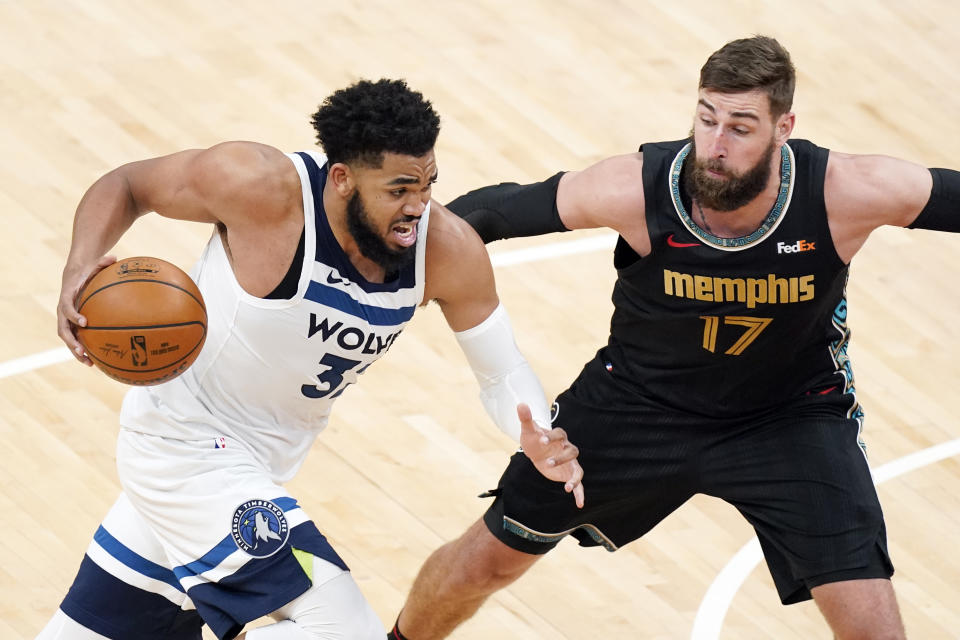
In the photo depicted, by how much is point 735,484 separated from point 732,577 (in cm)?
147

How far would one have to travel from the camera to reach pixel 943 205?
5297mm

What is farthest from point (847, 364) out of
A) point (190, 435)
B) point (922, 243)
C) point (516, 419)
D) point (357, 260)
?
point (922, 243)

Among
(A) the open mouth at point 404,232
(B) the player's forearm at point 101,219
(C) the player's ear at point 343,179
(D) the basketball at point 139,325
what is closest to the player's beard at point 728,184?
(A) the open mouth at point 404,232

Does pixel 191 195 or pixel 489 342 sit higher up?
pixel 191 195

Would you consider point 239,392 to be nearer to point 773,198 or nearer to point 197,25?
point 773,198

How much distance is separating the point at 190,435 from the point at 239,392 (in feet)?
0.68

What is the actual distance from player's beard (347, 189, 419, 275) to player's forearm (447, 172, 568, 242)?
661mm

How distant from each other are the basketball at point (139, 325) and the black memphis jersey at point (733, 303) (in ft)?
5.39

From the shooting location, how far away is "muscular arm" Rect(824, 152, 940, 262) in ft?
17.5

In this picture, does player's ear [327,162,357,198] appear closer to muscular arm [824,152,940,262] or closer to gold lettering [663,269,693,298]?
gold lettering [663,269,693,298]

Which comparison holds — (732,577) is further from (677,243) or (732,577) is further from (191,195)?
(191,195)

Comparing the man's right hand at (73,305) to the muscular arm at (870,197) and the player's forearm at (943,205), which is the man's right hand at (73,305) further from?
the player's forearm at (943,205)

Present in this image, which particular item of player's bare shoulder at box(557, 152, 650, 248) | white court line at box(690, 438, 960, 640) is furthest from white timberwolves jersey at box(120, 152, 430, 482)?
white court line at box(690, 438, 960, 640)

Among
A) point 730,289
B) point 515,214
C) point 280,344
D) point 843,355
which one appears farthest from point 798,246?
point 280,344
